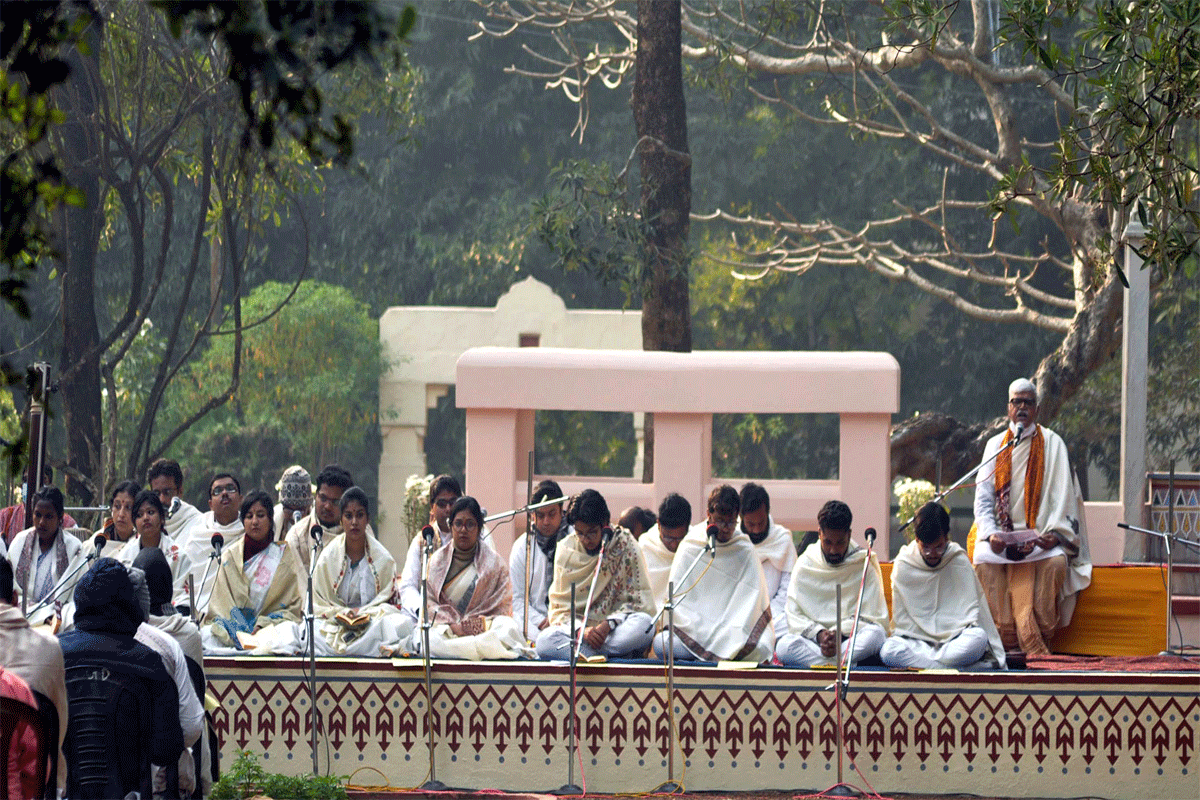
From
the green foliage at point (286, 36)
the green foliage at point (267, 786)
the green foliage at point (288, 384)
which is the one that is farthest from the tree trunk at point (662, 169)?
the green foliage at point (286, 36)

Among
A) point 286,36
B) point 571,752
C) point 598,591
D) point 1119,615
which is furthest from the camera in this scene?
point 1119,615

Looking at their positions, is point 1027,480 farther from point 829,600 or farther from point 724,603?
point 724,603

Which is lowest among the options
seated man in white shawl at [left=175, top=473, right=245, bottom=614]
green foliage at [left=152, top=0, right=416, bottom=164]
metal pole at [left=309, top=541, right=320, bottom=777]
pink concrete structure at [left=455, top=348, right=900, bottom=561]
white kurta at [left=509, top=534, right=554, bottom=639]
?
metal pole at [left=309, top=541, right=320, bottom=777]

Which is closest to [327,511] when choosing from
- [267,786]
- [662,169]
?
[267,786]

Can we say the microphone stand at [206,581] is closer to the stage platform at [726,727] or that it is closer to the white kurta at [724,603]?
the stage platform at [726,727]

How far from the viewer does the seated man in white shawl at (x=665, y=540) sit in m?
10.5

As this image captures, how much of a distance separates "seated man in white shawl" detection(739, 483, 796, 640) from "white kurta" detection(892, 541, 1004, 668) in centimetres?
84

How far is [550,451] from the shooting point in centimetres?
3062

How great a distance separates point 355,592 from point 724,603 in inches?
89.9

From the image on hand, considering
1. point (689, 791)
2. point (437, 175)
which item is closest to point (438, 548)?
point (689, 791)

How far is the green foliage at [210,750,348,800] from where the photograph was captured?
8.41 metres

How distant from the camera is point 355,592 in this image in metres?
10.2

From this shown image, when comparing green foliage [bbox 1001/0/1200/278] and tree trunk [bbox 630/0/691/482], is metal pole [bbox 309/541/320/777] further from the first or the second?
tree trunk [bbox 630/0/691/482]

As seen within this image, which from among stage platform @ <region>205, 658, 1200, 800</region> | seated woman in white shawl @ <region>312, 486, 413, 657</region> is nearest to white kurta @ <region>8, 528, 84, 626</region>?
seated woman in white shawl @ <region>312, 486, 413, 657</region>
